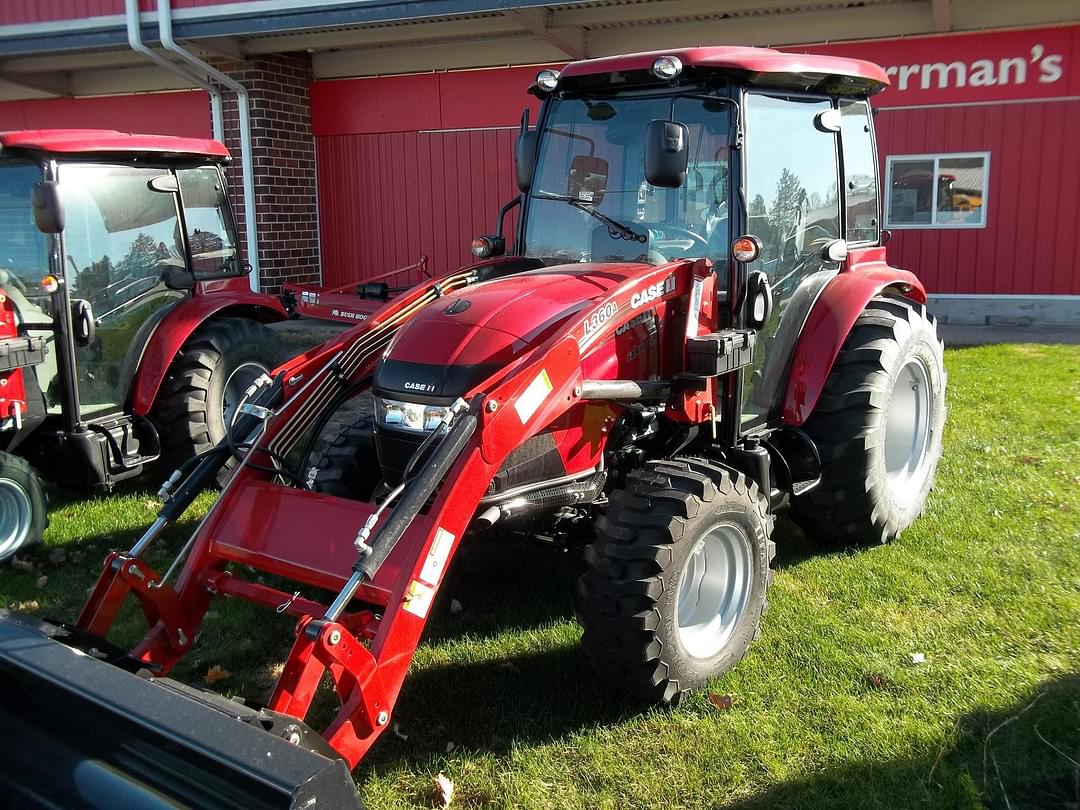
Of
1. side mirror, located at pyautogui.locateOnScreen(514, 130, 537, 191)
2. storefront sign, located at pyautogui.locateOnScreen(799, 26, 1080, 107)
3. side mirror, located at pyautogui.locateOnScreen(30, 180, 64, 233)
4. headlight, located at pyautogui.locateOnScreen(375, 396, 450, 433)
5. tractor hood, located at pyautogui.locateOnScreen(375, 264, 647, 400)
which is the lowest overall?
headlight, located at pyautogui.locateOnScreen(375, 396, 450, 433)

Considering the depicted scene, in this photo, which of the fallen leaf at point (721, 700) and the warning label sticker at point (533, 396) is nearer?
the warning label sticker at point (533, 396)

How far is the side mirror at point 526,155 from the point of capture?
429cm

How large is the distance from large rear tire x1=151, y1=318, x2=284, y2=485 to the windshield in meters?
2.63

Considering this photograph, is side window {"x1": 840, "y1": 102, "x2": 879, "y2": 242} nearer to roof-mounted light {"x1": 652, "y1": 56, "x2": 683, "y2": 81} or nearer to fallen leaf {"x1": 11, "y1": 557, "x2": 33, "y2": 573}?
roof-mounted light {"x1": 652, "y1": 56, "x2": 683, "y2": 81}

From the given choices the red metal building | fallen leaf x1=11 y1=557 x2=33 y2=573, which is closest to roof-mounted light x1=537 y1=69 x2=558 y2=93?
fallen leaf x1=11 y1=557 x2=33 y2=573

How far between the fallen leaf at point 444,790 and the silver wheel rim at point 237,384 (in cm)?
367

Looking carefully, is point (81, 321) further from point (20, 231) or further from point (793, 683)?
point (793, 683)

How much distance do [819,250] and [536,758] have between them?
271 centimetres

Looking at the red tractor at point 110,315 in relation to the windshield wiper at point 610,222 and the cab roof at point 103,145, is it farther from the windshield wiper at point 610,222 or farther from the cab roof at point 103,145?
the windshield wiper at point 610,222

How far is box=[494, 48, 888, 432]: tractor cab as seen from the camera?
12.7 ft

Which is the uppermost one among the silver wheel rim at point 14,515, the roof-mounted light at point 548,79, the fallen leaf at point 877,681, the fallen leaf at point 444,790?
the roof-mounted light at point 548,79

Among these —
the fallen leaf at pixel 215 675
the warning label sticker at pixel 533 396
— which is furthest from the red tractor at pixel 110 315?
the warning label sticker at pixel 533 396

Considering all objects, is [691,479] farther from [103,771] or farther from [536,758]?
[103,771]

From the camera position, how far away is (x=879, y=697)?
3.49 meters
